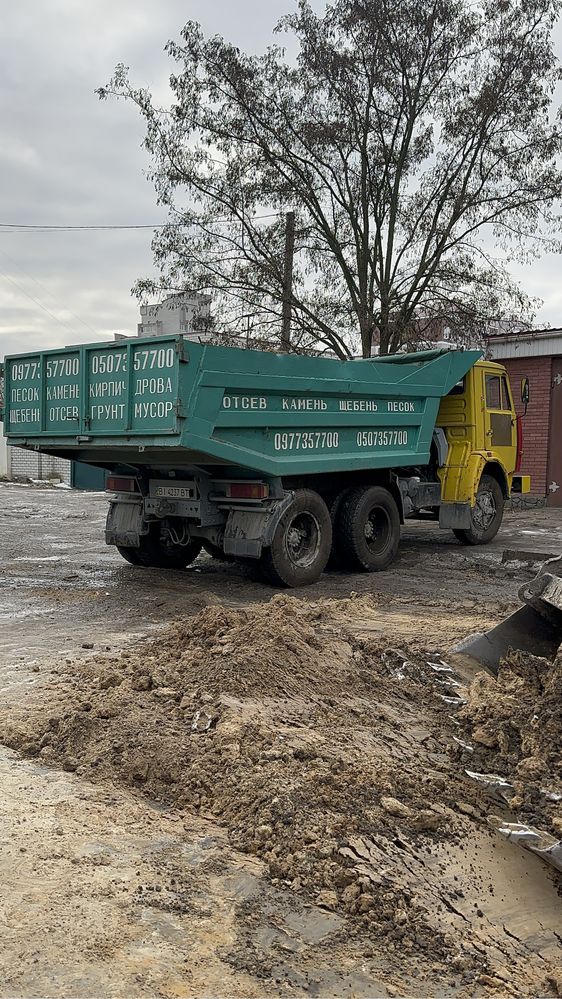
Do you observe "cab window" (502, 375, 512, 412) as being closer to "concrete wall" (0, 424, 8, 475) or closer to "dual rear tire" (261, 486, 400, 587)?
"dual rear tire" (261, 486, 400, 587)

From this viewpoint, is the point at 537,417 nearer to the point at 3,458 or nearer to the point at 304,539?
the point at 304,539

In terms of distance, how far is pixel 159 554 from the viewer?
1066cm

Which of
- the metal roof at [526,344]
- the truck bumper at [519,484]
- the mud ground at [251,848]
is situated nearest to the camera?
the mud ground at [251,848]

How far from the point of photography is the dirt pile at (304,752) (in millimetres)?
3191

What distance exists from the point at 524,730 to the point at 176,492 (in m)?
5.75

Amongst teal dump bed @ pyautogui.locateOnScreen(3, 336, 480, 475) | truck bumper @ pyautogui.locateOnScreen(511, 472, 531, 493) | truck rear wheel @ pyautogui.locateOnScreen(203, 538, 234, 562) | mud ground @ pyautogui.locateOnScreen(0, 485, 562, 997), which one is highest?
teal dump bed @ pyautogui.locateOnScreen(3, 336, 480, 475)

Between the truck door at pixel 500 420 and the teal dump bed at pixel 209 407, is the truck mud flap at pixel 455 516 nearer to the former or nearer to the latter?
the truck door at pixel 500 420

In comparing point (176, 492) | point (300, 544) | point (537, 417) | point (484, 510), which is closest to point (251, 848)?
point (176, 492)

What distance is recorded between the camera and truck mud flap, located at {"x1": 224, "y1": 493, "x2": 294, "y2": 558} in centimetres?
891

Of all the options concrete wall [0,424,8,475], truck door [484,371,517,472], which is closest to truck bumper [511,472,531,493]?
truck door [484,371,517,472]

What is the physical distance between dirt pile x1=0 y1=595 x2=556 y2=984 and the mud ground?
0.04ft

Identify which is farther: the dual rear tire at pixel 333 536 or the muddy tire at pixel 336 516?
the muddy tire at pixel 336 516

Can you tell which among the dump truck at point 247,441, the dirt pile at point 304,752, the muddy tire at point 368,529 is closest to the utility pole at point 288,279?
the dump truck at point 247,441

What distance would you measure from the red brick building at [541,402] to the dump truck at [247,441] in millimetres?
8070
